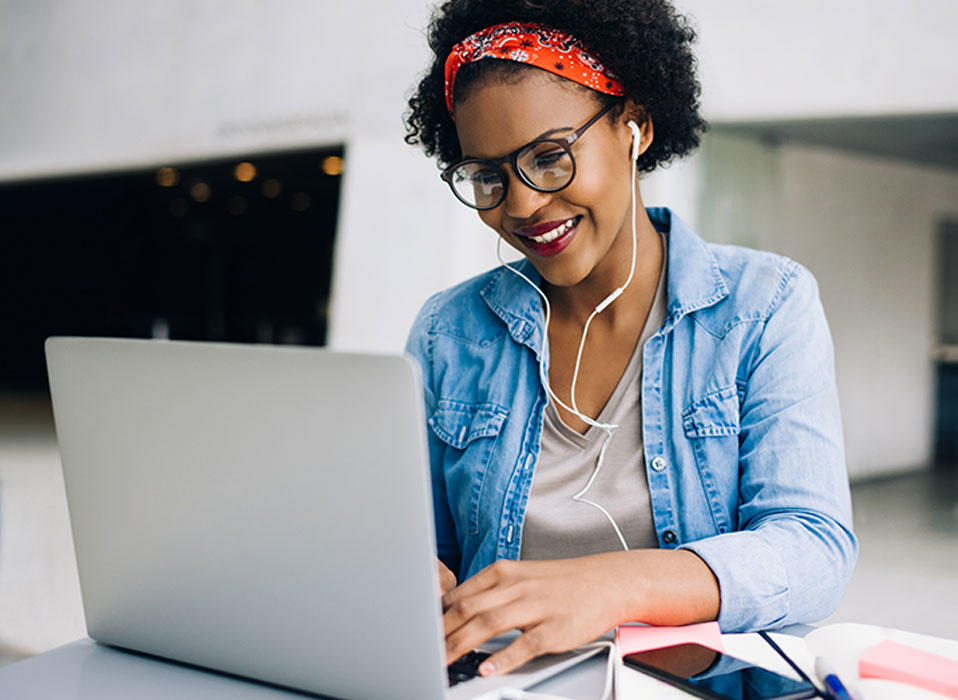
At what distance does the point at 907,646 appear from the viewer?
82cm

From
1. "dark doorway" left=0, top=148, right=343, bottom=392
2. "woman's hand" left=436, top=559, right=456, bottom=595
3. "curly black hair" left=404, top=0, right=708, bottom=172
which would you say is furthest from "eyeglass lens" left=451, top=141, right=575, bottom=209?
"dark doorway" left=0, top=148, right=343, bottom=392

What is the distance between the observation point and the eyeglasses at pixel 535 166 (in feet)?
3.98

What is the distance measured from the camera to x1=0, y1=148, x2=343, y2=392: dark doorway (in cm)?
1390

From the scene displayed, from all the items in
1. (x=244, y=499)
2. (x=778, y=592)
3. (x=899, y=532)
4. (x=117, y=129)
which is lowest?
(x=899, y=532)

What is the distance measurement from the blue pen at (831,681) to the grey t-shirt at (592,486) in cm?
49

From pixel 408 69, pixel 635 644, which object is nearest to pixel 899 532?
pixel 408 69

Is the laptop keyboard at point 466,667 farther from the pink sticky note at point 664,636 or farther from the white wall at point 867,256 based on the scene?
the white wall at point 867,256

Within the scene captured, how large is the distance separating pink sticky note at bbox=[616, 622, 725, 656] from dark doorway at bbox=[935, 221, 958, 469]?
7.63 meters

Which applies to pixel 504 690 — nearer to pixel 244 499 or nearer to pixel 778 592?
pixel 244 499

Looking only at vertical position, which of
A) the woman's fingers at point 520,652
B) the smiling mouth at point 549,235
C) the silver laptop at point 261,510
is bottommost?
the woman's fingers at point 520,652

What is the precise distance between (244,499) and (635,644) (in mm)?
418

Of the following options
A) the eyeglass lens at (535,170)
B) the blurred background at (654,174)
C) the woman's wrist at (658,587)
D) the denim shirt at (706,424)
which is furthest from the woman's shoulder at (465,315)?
the blurred background at (654,174)

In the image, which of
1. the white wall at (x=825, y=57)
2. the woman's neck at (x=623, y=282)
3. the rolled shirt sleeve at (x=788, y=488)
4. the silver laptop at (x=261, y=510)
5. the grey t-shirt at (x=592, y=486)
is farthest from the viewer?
the white wall at (x=825, y=57)

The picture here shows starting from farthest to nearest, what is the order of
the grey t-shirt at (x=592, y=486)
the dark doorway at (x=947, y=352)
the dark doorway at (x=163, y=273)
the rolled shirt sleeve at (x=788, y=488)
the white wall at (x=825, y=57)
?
the dark doorway at (x=163, y=273)
the dark doorway at (x=947, y=352)
the white wall at (x=825, y=57)
the grey t-shirt at (x=592, y=486)
the rolled shirt sleeve at (x=788, y=488)
